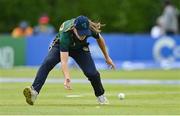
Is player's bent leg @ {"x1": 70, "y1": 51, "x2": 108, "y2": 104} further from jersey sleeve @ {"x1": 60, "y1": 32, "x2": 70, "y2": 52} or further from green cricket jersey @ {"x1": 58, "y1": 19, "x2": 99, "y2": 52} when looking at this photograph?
jersey sleeve @ {"x1": 60, "y1": 32, "x2": 70, "y2": 52}

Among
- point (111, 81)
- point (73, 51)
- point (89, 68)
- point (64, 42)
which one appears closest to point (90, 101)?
point (89, 68)

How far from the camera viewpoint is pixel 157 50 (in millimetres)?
36094

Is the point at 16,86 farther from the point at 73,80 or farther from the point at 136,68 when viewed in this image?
the point at 136,68

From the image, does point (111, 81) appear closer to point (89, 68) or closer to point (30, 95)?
point (89, 68)

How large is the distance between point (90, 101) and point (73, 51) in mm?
1542

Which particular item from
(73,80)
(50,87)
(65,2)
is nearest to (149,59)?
(73,80)

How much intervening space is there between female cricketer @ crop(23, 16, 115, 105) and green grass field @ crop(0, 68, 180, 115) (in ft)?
1.12

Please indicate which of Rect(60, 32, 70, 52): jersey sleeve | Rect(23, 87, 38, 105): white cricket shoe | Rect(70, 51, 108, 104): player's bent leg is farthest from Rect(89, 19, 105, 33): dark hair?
Rect(23, 87, 38, 105): white cricket shoe

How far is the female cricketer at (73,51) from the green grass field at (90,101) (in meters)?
0.34

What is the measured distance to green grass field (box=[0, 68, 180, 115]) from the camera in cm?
1479

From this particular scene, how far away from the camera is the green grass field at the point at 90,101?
582 inches

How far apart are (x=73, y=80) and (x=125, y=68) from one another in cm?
848

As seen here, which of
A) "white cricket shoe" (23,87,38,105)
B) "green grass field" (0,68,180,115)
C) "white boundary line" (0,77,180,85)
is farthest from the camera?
"white boundary line" (0,77,180,85)

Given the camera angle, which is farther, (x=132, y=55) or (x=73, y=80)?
(x=132, y=55)
